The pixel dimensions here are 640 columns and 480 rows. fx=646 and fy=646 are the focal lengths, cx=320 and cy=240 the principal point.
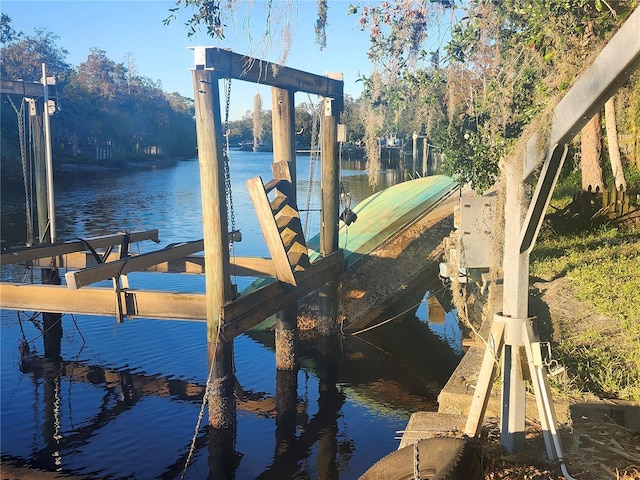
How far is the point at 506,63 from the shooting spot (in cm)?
845

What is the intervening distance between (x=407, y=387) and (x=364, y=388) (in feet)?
2.23

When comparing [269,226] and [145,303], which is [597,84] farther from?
[145,303]

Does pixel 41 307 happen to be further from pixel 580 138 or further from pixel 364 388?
pixel 580 138

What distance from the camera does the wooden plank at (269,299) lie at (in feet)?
26.0

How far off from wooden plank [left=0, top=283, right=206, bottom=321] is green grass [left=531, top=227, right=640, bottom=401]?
446 cm

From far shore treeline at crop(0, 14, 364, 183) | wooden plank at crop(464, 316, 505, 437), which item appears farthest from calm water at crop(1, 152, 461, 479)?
far shore treeline at crop(0, 14, 364, 183)

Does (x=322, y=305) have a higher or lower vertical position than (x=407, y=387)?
higher

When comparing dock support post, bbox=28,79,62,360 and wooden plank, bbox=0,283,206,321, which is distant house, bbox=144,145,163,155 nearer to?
dock support post, bbox=28,79,62,360

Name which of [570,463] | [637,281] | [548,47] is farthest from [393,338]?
[570,463]

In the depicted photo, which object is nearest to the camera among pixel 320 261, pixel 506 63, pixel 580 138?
pixel 506 63

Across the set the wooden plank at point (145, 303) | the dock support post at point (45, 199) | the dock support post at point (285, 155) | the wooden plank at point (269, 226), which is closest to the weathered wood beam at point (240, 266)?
the dock support post at point (285, 155)

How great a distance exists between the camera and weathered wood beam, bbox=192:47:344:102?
24.2 feet

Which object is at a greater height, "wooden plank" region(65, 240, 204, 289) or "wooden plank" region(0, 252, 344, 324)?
"wooden plank" region(65, 240, 204, 289)

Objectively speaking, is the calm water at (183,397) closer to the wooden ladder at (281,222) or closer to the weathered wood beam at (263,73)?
the wooden ladder at (281,222)
